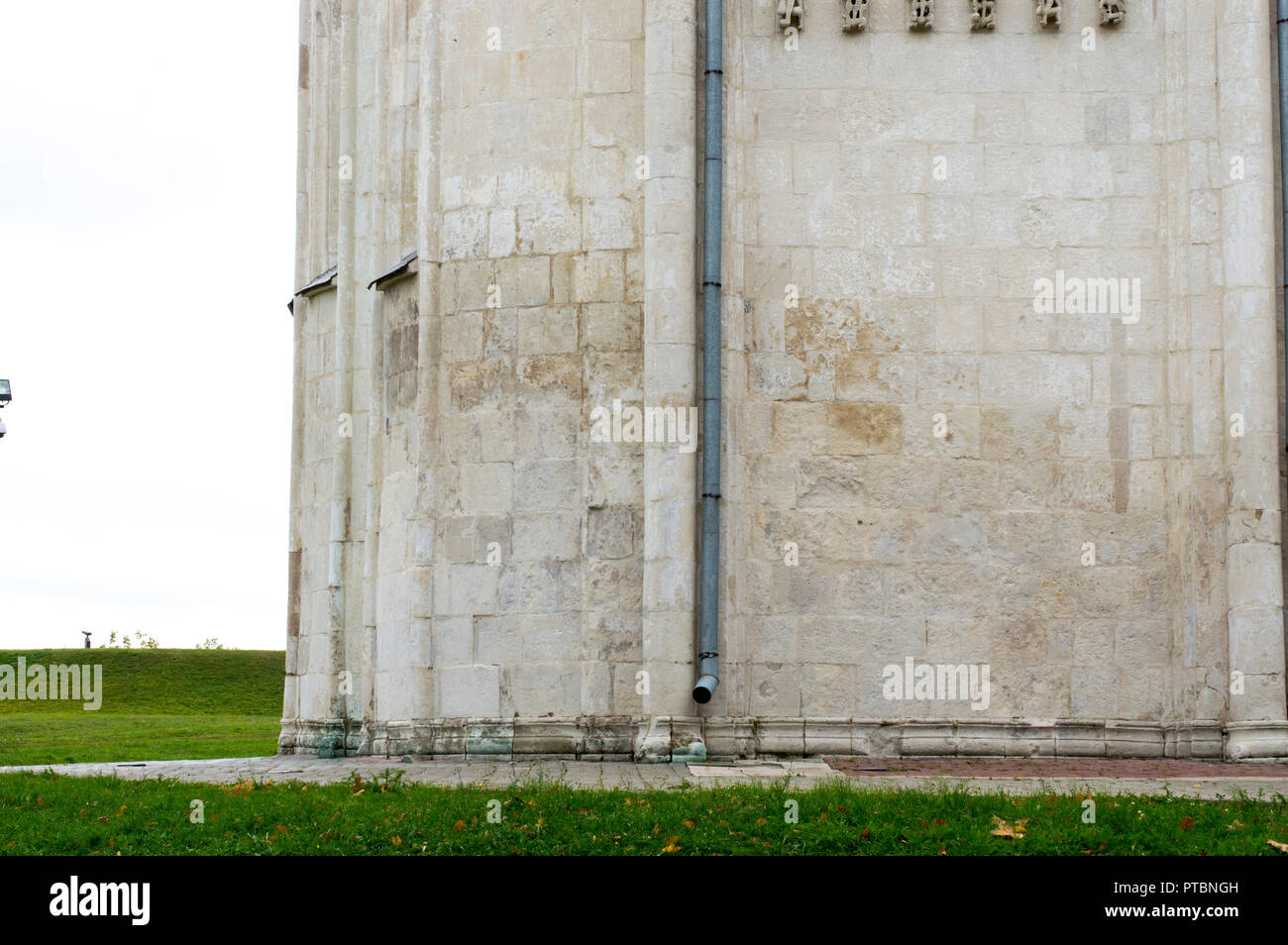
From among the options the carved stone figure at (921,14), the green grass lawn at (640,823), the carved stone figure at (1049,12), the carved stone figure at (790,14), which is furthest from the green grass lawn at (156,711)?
the carved stone figure at (1049,12)

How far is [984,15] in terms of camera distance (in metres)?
19.0

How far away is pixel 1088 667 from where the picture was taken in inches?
715

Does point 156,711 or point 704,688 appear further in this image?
point 156,711

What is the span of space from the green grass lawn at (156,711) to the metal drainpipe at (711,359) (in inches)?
349

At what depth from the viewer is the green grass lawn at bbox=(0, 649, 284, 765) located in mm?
25359

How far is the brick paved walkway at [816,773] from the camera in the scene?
14.8 m

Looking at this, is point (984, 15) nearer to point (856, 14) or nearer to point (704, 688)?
point (856, 14)

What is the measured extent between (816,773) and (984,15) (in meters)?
8.59

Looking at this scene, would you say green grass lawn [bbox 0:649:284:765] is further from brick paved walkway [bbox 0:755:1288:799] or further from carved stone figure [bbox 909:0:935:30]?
Answer: carved stone figure [bbox 909:0:935:30]

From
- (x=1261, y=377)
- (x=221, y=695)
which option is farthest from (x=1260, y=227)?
(x=221, y=695)

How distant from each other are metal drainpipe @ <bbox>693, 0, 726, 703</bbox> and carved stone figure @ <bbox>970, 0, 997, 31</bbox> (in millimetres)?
2795

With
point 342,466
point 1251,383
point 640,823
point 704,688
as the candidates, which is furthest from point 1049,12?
point 640,823

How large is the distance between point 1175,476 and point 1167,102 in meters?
4.13

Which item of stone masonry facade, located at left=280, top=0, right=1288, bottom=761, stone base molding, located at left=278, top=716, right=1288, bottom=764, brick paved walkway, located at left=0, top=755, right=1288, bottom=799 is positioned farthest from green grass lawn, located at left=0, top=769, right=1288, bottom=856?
stone masonry facade, located at left=280, top=0, right=1288, bottom=761
